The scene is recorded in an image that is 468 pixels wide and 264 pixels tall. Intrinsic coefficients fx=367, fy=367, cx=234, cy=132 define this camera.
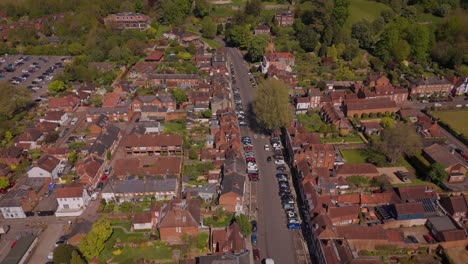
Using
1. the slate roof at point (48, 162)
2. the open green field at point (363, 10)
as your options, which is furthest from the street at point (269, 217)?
the open green field at point (363, 10)

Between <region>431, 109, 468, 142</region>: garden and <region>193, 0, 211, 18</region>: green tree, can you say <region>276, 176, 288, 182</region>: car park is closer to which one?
<region>431, 109, 468, 142</region>: garden

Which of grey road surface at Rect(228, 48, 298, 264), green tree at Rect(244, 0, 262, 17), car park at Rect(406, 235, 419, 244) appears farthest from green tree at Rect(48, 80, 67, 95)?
car park at Rect(406, 235, 419, 244)

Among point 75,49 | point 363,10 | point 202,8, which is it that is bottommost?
point 75,49

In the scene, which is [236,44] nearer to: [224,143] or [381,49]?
[381,49]

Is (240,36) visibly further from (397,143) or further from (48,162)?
(48,162)

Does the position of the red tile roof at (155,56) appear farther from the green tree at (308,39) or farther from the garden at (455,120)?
the garden at (455,120)

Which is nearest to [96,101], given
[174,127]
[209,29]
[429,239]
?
[174,127]

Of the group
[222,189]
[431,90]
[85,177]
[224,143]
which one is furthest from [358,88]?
[85,177]
